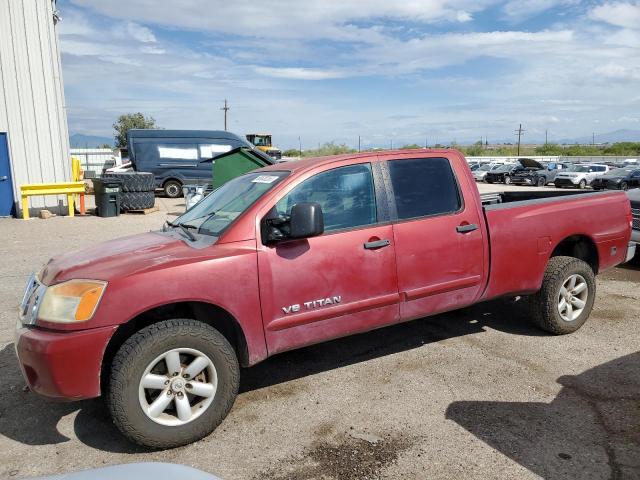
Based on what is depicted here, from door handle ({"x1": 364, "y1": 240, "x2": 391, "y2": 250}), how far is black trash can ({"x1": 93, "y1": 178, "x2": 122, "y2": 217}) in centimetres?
1231

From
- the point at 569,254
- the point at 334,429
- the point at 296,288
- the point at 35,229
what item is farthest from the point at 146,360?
the point at 35,229

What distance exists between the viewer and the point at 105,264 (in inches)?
122

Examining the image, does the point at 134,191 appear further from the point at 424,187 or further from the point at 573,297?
the point at 573,297

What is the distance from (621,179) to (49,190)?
23.2 metres

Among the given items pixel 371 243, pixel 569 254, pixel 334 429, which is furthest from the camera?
pixel 569 254

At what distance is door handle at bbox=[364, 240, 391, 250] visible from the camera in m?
3.61

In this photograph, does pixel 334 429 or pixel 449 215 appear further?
pixel 449 215

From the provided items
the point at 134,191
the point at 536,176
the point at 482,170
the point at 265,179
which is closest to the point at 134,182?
the point at 134,191

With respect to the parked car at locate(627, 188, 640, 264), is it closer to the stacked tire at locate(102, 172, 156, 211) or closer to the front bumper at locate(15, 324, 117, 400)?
the front bumper at locate(15, 324, 117, 400)

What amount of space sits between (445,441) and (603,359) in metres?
1.99

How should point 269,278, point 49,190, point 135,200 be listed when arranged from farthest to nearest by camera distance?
1. point 135,200
2. point 49,190
3. point 269,278

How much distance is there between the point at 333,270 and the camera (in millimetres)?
3463

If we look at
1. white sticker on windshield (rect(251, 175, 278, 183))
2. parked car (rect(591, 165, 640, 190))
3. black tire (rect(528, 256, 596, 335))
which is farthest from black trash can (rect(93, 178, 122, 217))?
parked car (rect(591, 165, 640, 190))

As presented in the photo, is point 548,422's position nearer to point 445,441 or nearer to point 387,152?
point 445,441
